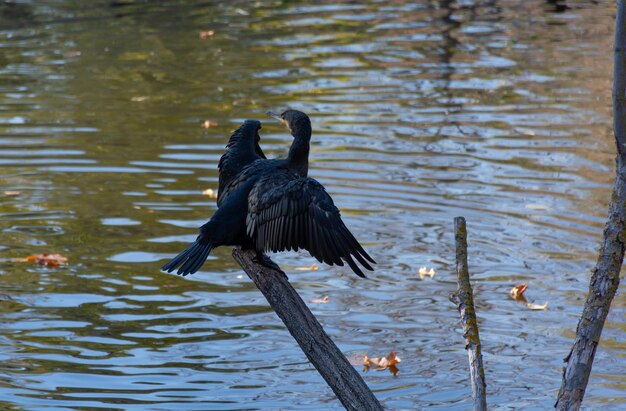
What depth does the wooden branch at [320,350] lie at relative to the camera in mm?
4824

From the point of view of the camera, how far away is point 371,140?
12.4 metres

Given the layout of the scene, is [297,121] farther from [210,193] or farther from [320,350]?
[210,193]

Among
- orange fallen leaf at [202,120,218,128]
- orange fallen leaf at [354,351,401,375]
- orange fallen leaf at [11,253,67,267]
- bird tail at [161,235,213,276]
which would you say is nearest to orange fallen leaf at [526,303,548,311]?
orange fallen leaf at [354,351,401,375]

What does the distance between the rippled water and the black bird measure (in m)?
1.46

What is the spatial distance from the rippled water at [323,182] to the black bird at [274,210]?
1.46m

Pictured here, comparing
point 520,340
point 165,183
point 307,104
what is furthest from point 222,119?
point 520,340

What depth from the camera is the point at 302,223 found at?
17.0 feet

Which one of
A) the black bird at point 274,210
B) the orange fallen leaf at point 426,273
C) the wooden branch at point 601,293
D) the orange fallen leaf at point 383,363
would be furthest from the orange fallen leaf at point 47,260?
the wooden branch at point 601,293

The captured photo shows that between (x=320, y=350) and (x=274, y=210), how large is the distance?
2.52 ft

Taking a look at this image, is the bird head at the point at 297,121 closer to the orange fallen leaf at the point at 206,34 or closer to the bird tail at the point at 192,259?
the bird tail at the point at 192,259

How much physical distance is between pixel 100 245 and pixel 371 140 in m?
4.09

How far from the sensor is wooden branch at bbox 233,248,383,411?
4.82 meters

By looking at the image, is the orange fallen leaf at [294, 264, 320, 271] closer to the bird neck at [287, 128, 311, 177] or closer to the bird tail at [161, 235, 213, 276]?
the bird tail at [161, 235, 213, 276]

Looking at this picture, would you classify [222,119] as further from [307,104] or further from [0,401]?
[0,401]
